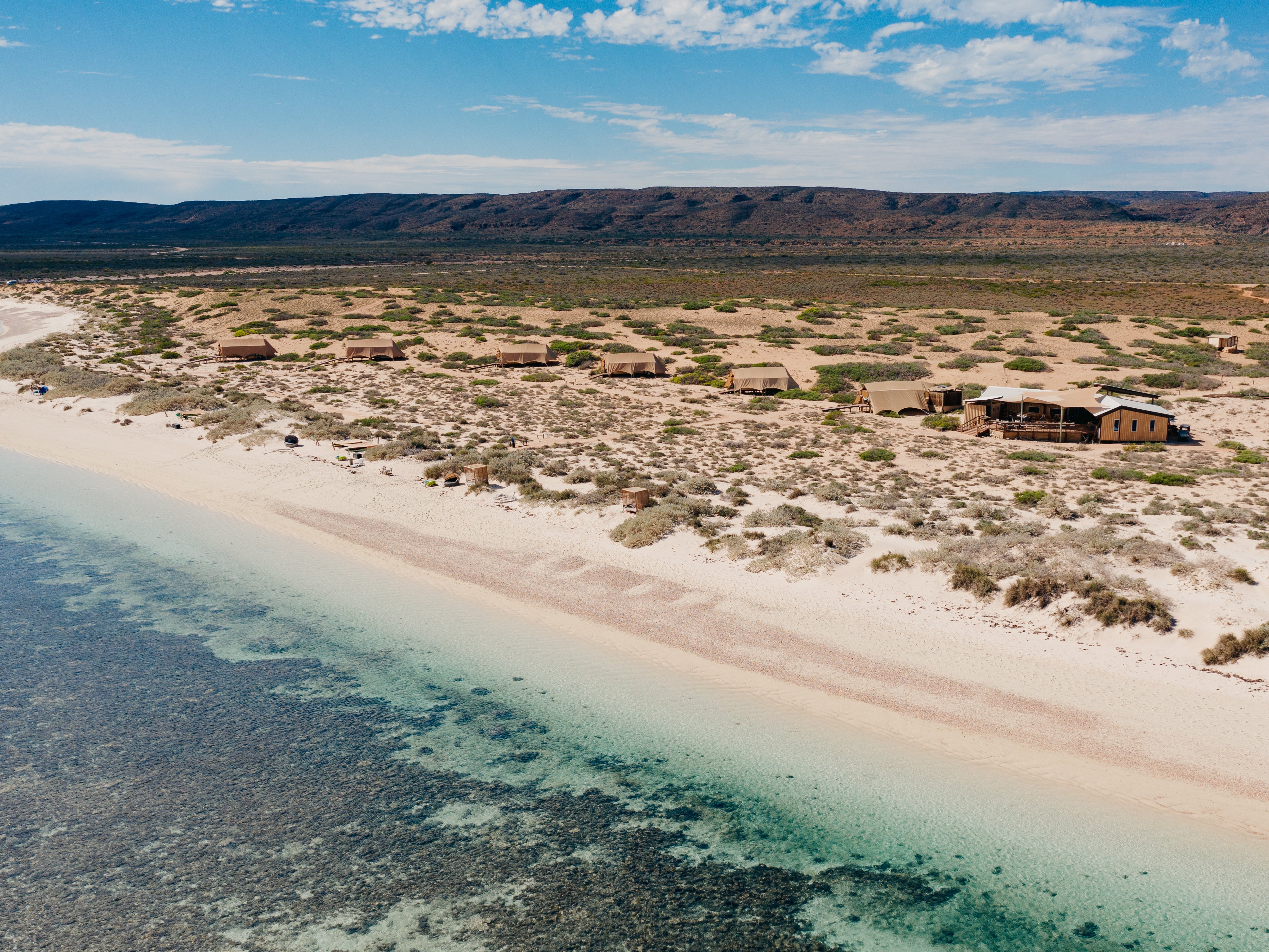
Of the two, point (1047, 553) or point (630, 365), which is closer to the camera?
point (1047, 553)

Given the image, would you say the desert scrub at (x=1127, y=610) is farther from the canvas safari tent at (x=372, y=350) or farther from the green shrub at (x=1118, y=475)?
the canvas safari tent at (x=372, y=350)

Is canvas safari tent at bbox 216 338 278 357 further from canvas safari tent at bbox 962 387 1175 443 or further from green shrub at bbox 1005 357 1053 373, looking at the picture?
green shrub at bbox 1005 357 1053 373

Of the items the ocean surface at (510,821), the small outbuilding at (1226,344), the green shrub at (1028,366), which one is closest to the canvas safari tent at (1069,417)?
the green shrub at (1028,366)

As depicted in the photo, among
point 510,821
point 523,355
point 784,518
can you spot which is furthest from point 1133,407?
point 523,355

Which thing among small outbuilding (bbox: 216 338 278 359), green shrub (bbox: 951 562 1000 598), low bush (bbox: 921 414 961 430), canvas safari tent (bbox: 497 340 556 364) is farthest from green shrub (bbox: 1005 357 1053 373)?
small outbuilding (bbox: 216 338 278 359)

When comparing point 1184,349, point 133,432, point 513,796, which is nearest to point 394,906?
point 513,796

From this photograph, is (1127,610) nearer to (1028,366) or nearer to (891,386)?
(891,386)

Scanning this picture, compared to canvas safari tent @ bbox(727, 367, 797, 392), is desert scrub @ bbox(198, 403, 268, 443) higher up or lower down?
lower down
